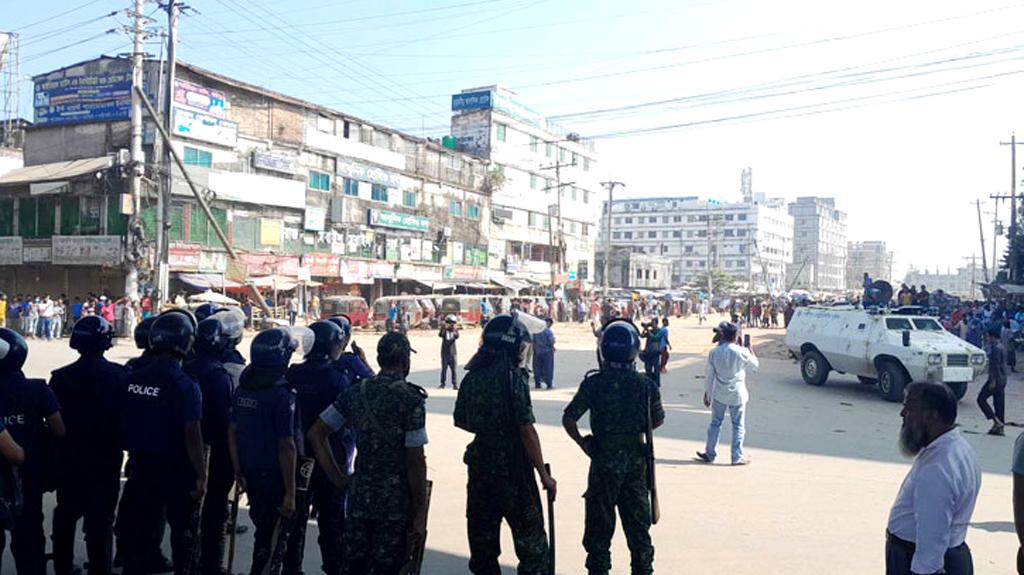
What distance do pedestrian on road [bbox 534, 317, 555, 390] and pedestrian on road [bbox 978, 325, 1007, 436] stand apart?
7.42 m

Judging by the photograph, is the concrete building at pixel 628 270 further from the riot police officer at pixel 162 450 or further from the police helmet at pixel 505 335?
the riot police officer at pixel 162 450

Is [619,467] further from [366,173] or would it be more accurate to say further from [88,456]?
[366,173]

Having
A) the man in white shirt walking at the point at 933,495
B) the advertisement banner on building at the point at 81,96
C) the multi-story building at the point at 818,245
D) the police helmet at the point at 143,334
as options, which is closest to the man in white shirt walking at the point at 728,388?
the man in white shirt walking at the point at 933,495

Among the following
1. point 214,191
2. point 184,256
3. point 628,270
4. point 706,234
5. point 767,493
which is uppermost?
point 706,234

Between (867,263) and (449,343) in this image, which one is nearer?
(449,343)

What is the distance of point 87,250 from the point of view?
30359 millimetres

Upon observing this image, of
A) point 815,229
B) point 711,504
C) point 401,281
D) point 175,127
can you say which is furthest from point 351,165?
point 815,229

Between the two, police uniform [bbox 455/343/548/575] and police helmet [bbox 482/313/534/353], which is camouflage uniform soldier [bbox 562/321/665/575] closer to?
police uniform [bbox 455/343/548/575]

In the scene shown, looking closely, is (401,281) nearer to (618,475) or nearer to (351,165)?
(351,165)

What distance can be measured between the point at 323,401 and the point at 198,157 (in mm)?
30918

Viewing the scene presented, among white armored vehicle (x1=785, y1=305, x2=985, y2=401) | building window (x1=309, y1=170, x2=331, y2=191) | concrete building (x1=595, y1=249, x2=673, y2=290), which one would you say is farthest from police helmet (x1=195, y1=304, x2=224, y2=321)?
concrete building (x1=595, y1=249, x2=673, y2=290)

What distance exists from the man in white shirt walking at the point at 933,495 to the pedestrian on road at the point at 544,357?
11778 mm

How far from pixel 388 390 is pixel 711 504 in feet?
14.0

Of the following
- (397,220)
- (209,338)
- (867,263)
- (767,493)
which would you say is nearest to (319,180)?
(397,220)
